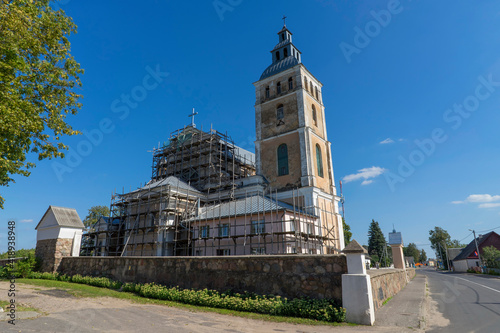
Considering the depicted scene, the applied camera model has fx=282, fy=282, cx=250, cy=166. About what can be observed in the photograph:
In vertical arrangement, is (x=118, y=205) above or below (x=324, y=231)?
above

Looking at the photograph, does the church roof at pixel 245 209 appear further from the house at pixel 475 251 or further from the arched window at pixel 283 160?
the house at pixel 475 251

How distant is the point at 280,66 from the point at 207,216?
2181cm

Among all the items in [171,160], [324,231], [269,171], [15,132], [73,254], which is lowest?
[73,254]

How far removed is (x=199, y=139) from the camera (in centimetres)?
3781

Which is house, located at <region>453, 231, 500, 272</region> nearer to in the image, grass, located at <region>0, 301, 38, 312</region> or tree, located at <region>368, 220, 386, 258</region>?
tree, located at <region>368, 220, 386, 258</region>

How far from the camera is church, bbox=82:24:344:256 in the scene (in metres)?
23.3

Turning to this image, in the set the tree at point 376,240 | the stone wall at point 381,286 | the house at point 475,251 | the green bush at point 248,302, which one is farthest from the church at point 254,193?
the tree at point 376,240

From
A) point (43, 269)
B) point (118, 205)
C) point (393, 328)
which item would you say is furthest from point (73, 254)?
point (393, 328)

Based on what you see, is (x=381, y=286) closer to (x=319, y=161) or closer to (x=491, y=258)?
(x=319, y=161)

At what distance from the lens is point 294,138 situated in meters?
32.1

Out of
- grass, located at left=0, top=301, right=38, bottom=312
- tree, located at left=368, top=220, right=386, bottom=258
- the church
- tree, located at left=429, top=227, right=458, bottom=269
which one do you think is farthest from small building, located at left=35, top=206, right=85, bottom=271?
tree, located at left=429, top=227, right=458, bottom=269

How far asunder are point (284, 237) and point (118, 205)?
19.7 metres

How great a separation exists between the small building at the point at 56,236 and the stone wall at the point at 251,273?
7143mm

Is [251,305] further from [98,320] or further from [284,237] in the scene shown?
[284,237]
